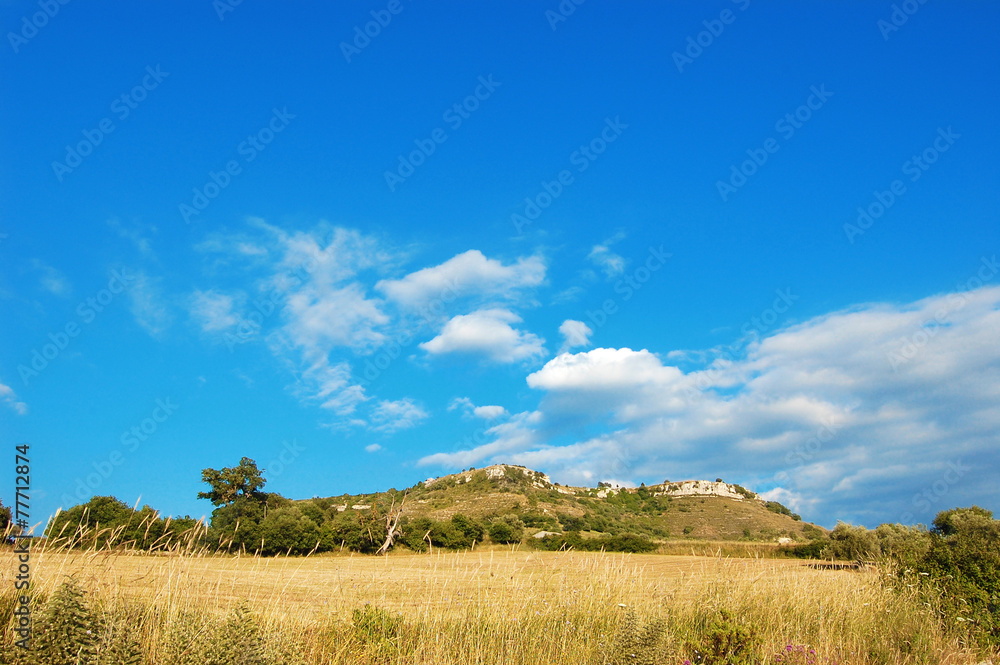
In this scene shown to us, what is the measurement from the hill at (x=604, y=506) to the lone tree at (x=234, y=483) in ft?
53.8

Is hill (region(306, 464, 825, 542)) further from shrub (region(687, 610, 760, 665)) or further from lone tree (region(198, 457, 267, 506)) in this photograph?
shrub (region(687, 610, 760, 665))

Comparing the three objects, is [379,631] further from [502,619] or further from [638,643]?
[638,643]

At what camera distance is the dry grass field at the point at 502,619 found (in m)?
6.21

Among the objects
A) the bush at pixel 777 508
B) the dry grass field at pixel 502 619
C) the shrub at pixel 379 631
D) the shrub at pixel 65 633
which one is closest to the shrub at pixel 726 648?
the dry grass field at pixel 502 619

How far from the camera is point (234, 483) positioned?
1820 inches

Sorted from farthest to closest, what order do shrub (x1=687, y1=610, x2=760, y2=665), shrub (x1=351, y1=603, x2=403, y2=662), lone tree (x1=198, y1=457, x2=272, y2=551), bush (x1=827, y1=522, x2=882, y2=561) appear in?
lone tree (x1=198, y1=457, x2=272, y2=551) → bush (x1=827, y1=522, x2=882, y2=561) → shrub (x1=351, y1=603, x2=403, y2=662) → shrub (x1=687, y1=610, x2=760, y2=665)

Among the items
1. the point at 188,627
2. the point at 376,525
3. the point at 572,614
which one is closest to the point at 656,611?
the point at 572,614

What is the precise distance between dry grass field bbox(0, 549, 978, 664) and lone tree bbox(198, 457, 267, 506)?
40.8 m

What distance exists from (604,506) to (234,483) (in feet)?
214

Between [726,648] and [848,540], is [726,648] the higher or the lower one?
the lower one

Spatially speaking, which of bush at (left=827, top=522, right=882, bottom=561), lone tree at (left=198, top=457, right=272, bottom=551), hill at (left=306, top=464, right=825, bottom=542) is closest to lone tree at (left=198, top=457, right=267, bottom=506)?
lone tree at (left=198, top=457, right=272, bottom=551)

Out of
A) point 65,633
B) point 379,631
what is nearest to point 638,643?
point 379,631

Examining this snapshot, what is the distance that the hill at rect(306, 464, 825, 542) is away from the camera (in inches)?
2835

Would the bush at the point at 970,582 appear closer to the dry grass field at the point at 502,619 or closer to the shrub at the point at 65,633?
the dry grass field at the point at 502,619
